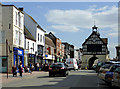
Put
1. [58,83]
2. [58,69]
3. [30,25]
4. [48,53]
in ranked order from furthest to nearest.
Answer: [48,53]
[30,25]
[58,69]
[58,83]

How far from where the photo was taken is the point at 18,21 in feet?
128

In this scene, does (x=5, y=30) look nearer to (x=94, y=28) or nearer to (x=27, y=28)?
(x=27, y=28)

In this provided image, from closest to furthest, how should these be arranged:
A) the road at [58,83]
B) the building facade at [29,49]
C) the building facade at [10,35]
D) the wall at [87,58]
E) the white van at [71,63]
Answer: the road at [58,83], the building facade at [10,35], the building facade at [29,49], the white van at [71,63], the wall at [87,58]

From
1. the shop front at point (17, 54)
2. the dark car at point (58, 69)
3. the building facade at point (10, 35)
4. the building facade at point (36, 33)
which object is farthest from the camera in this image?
the building facade at point (36, 33)

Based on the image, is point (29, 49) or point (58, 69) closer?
point (58, 69)

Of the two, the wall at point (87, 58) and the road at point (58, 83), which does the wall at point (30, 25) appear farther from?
the road at point (58, 83)

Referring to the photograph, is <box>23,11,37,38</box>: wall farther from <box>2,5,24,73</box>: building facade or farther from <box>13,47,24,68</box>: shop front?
<box>2,5,24,73</box>: building facade

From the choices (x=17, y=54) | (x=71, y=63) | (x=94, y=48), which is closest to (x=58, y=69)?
(x=17, y=54)

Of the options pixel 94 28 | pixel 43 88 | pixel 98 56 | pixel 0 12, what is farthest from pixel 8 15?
pixel 94 28

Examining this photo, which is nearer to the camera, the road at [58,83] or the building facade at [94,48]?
the road at [58,83]

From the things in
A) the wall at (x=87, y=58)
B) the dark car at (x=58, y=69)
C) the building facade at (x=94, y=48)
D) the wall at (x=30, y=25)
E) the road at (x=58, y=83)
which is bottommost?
the road at (x=58, y=83)

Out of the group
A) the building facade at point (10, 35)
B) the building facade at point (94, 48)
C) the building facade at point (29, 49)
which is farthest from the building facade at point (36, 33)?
the building facade at point (94, 48)

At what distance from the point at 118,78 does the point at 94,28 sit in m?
73.1

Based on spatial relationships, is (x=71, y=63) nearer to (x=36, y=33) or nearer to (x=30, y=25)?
(x=36, y=33)
